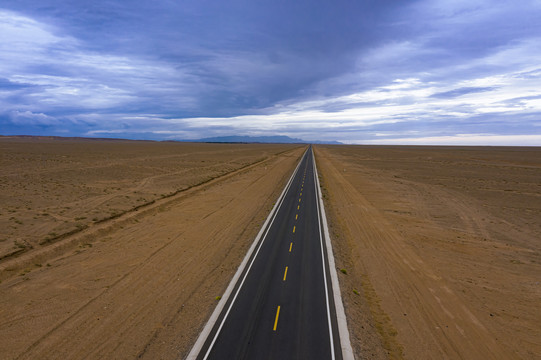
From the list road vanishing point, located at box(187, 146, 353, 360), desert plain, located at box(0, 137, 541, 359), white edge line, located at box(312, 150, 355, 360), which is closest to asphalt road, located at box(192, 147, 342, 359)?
road vanishing point, located at box(187, 146, 353, 360)

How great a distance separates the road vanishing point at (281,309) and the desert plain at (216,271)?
65 cm

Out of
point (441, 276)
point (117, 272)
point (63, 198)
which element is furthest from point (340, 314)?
point (63, 198)

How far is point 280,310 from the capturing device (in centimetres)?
1191

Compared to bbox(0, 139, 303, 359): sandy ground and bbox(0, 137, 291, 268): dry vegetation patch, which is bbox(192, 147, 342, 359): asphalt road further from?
bbox(0, 137, 291, 268): dry vegetation patch

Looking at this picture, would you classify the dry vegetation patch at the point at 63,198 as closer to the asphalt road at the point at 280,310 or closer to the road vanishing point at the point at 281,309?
the road vanishing point at the point at 281,309

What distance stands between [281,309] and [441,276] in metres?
10.1

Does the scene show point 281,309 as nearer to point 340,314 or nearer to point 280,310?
point 280,310

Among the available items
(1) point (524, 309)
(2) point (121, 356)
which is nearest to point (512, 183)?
(1) point (524, 309)

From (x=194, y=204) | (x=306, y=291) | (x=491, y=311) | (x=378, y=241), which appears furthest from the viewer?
(x=194, y=204)

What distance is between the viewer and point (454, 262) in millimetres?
17531

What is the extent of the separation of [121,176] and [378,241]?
144 ft

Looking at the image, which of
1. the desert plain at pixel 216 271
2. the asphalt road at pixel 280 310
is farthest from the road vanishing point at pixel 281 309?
the desert plain at pixel 216 271

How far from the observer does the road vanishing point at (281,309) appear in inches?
388

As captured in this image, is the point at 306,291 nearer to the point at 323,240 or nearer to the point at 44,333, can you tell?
the point at 323,240
